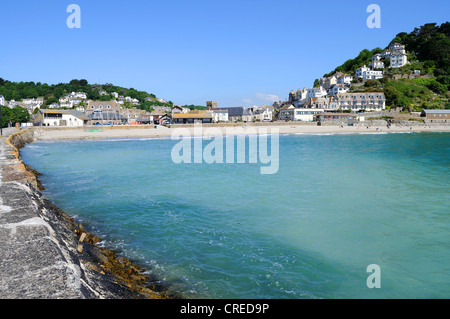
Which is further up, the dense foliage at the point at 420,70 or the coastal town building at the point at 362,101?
the dense foliage at the point at 420,70

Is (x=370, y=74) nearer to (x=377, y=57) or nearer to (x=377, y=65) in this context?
(x=377, y=65)

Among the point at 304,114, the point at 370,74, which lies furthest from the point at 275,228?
the point at 370,74

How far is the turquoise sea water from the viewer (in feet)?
23.2

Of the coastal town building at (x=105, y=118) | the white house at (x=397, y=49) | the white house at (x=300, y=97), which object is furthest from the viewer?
the white house at (x=397, y=49)

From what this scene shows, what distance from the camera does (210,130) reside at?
7050 centimetres

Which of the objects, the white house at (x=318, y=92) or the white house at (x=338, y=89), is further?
the white house at (x=318, y=92)

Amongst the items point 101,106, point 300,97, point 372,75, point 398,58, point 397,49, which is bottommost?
point 101,106

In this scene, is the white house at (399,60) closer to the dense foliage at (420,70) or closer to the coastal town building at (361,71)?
the dense foliage at (420,70)

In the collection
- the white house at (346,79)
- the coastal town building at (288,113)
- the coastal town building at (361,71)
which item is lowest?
the coastal town building at (288,113)

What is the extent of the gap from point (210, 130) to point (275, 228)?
61093 millimetres

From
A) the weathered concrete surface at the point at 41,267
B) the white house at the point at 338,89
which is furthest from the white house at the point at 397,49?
the weathered concrete surface at the point at 41,267

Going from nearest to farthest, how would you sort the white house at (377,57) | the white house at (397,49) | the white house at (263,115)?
the white house at (263,115) → the white house at (397,49) → the white house at (377,57)

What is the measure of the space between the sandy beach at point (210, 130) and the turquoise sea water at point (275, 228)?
1600 inches

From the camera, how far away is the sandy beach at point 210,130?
58.8 meters
